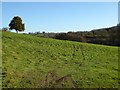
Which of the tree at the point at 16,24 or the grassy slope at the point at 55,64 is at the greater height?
the tree at the point at 16,24

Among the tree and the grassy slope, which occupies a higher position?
the tree

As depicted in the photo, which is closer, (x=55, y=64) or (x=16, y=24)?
(x=55, y=64)

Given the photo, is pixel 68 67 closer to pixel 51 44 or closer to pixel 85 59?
pixel 85 59

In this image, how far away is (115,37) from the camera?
62.1 meters

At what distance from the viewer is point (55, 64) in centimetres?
2995

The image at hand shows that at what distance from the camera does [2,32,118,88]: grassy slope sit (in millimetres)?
24781

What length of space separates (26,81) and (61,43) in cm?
1662

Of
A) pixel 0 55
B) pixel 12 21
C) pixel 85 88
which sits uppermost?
pixel 12 21

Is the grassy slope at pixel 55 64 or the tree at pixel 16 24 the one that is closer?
the grassy slope at pixel 55 64

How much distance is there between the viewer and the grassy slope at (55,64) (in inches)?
976

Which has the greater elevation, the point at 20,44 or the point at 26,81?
the point at 20,44

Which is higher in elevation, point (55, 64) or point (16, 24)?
point (16, 24)

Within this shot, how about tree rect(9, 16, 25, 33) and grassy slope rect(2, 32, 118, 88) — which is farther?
tree rect(9, 16, 25, 33)

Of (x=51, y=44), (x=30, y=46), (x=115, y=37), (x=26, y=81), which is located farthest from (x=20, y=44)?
(x=115, y=37)
